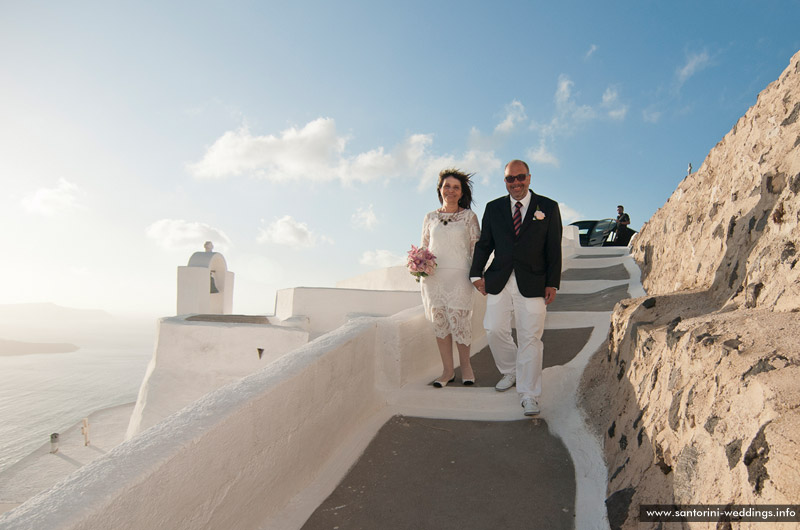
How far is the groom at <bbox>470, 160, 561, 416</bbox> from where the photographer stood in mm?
3678

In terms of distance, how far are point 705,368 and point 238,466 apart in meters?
2.10

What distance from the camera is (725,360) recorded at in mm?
1940

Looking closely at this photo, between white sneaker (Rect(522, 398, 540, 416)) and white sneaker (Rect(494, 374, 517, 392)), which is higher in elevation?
white sneaker (Rect(494, 374, 517, 392))

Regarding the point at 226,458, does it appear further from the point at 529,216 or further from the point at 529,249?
the point at 529,216

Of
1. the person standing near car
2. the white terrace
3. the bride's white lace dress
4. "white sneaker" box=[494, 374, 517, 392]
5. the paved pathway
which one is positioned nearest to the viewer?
the white terrace

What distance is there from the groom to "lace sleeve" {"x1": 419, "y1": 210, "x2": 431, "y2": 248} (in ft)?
2.07

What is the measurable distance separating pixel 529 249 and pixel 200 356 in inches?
297

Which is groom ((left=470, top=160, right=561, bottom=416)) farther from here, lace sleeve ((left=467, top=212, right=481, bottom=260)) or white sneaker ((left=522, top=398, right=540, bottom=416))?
lace sleeve ((left=467, top=212, right=481, bottom=260))

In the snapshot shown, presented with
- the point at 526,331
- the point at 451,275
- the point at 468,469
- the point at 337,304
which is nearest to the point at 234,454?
the point at 468,469

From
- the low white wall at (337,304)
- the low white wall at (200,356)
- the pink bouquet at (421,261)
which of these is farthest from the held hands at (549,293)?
the low white wall at (337,304)

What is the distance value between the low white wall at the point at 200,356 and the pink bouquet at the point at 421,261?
521 centimetres

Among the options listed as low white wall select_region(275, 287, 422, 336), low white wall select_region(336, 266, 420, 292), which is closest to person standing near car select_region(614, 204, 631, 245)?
low white wall select_region(336, 266, 420, 292)

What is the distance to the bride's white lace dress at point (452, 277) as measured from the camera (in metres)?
4.26

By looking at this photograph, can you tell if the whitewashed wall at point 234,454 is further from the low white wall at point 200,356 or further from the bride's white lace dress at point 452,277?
the low white wall at point 200,356
